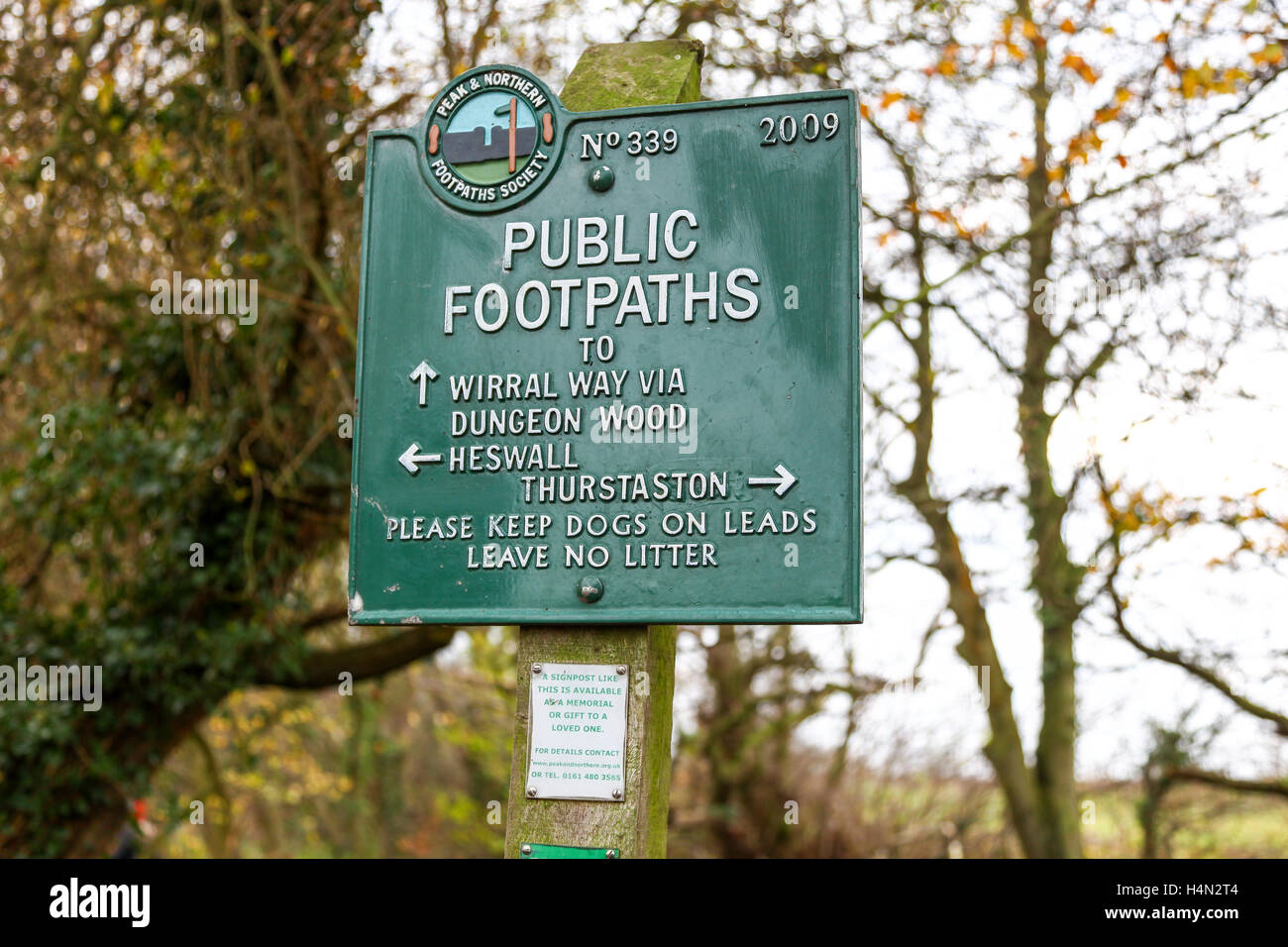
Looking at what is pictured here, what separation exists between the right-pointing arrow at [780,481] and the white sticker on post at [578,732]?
0.67 meters

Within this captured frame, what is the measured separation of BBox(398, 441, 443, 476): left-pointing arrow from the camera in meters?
3.84

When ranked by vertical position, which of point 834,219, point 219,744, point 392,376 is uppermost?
point 834,219

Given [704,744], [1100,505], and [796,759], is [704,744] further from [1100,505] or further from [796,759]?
[1100,505]

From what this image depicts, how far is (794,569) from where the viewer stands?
350 centimetres

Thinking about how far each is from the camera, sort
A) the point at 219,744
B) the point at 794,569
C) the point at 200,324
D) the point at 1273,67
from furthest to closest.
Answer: the point at 219,744 → the point at 200,324 → the point at 1273,67 → the point at 794,569

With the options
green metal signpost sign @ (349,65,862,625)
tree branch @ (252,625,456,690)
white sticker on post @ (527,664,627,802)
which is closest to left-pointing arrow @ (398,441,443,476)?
green metal signpost sign @ (349,65,862,625)

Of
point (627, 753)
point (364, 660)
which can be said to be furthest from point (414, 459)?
point (364, 660)

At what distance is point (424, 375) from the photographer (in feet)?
12.8

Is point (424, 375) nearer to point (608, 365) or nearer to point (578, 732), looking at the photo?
point (608, 365)

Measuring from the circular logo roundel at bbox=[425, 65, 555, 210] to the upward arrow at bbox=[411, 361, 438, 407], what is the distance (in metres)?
0.53

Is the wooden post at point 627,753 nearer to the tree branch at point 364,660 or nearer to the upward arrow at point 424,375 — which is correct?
the upward arrow at point 424,375

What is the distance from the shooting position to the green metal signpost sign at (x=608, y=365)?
3582mm
